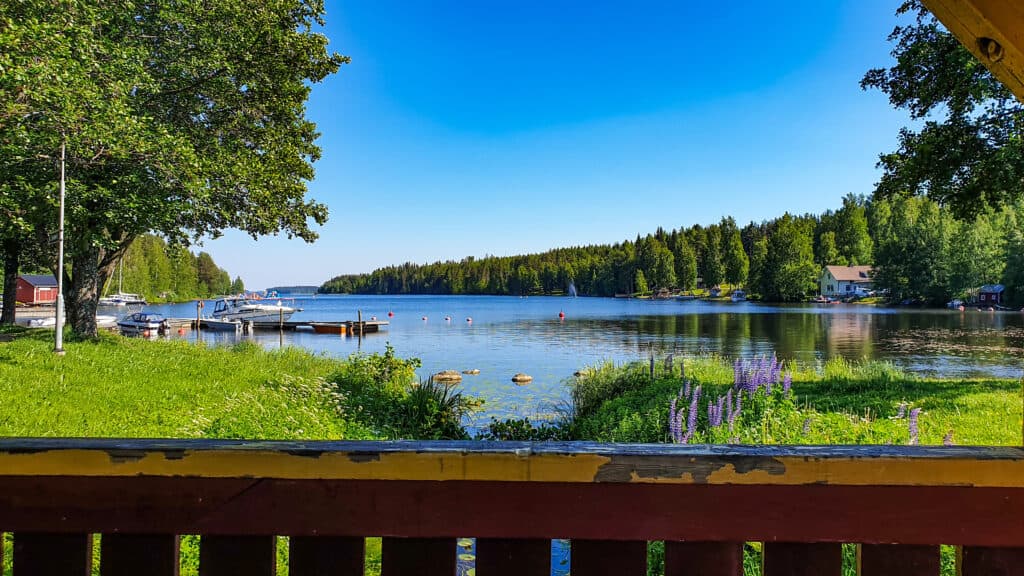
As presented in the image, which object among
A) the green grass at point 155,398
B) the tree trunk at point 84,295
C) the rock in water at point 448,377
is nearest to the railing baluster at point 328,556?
the green grass at point 155,398

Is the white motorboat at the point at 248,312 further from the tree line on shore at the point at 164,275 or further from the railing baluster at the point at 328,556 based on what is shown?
the railing baluster at the point at 328,556

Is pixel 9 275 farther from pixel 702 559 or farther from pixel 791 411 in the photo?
pixel 702 559

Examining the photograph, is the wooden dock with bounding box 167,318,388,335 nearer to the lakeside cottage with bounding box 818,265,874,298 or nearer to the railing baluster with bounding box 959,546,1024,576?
the railing baluster with bounding box 959,546,1024,576

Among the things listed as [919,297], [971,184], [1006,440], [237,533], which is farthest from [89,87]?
[919,297]

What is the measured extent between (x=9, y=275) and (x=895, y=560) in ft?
92.7

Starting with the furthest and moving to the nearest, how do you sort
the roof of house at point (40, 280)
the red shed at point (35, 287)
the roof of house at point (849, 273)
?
the roof of house at point (849, 273)
the red shed at point (35, 287)
the roof of house at point (40, 280)

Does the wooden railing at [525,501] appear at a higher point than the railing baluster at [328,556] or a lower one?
higher

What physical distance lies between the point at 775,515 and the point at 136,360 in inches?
534

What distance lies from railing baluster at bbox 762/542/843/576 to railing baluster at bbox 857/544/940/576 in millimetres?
60

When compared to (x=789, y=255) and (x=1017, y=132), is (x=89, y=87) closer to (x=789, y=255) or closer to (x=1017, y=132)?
(x=1017, y=132)

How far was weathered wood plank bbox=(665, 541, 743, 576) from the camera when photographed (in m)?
1.25

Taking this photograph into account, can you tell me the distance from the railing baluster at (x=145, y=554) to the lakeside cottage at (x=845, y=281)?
327ft

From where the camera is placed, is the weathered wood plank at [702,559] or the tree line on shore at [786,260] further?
the tree line on shore at [786,260]

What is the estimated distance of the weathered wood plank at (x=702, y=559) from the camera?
125 centimetres
